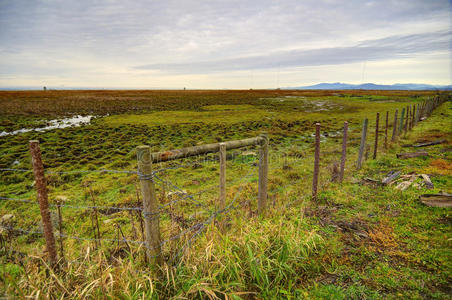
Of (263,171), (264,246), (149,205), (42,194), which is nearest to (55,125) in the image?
(42,194)

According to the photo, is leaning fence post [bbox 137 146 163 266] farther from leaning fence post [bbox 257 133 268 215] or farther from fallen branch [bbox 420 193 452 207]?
fallen branch [bbox 420 193 452 207]

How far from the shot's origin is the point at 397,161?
28.9 ft

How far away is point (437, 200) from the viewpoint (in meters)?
5.21

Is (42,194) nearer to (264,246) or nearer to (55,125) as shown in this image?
(264,246)

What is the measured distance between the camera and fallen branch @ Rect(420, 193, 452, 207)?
5.09 m

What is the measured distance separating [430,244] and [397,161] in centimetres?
572

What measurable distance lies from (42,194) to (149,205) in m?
1.48

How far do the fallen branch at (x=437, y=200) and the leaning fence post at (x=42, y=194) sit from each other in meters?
6.91

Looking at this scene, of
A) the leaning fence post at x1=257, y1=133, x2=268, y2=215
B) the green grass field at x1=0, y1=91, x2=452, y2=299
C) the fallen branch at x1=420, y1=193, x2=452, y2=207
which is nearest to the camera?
the green grass field at x1=0, y1=91, x2=452, y2=299

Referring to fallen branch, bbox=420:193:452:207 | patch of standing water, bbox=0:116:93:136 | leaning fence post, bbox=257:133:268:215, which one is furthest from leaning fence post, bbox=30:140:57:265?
patch of standing water, bbox=0:116:93:136

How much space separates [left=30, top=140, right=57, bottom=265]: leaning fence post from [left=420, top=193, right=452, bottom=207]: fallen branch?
22.7 ft

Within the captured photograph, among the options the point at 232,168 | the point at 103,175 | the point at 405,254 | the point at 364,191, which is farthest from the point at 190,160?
the point at 405,254

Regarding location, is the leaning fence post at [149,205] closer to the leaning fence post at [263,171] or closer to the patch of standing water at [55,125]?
the leaning fence post at [263,171]

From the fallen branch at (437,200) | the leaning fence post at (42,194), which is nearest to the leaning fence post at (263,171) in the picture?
the leaning fence post at (42,194)
